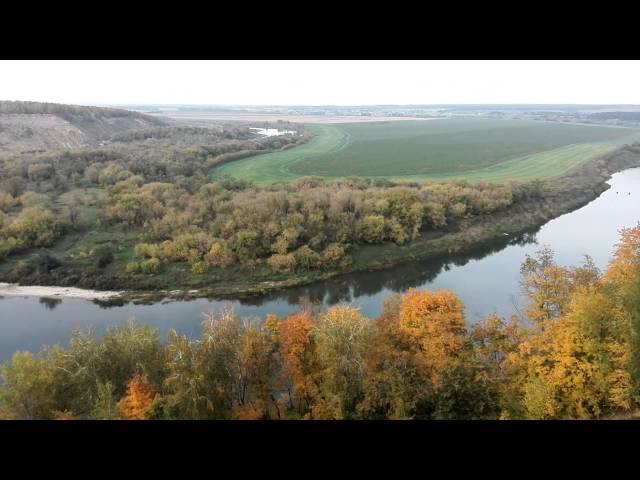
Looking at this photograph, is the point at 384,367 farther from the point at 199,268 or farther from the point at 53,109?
the point at 53,109

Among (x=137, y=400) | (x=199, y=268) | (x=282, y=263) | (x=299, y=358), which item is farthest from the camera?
(x=282, y=263)

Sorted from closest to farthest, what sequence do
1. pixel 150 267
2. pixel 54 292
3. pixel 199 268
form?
pixel 54 292 → pixel 150 267 → pixel 199 268

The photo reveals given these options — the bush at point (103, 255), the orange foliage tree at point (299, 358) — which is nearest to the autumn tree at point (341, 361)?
the orange foliage tree at point (299, 358)

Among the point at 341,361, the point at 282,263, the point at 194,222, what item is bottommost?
the point at 282,263

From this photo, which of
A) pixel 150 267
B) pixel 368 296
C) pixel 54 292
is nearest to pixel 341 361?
pixel 368 296

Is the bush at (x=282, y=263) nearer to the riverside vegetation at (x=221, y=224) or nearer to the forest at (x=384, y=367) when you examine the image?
the riverside vegetation at (x=221, y=224)

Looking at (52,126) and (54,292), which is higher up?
(52,126)
